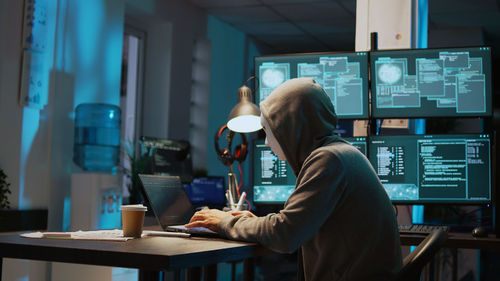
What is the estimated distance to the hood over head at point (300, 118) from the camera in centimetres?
173

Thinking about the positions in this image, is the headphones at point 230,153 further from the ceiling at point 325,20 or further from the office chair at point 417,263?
the ceiling at point 325,20

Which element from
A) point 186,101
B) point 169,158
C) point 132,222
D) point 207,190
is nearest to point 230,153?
point 132,222

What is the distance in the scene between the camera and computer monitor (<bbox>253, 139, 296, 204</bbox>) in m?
2.90

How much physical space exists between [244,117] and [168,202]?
689 mm

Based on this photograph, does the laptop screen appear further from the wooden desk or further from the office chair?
the office chair

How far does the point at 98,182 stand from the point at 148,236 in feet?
7.99

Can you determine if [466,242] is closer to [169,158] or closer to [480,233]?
[480,233]

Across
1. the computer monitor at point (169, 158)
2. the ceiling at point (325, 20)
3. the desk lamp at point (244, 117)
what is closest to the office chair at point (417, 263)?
the desk lamp at point (244, 117)

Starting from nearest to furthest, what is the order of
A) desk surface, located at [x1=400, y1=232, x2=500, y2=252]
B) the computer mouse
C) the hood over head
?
the hood over head
desk surface, located at [x1=400, y1=232, x2=500, y2=252]
the computer mouse

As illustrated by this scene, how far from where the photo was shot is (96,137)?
14.7ft

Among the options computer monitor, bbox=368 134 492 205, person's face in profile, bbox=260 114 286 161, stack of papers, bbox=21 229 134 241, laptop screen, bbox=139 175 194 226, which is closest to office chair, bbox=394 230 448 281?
person's face in profile, bbox=260 114 286 161

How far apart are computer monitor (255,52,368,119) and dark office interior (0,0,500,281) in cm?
1

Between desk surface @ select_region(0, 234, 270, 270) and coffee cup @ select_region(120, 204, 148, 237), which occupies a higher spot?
coffee cup @ select_region(120, 204, 148, 237)

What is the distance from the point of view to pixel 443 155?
2.72 m
